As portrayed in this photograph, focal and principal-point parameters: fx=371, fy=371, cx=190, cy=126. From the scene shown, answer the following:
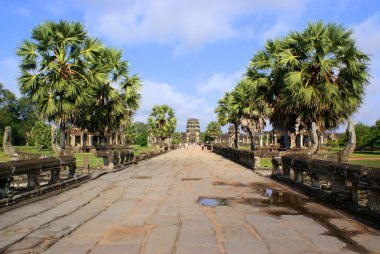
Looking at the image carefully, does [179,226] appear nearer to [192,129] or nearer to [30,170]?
[30,170]

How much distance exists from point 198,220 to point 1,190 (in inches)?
175

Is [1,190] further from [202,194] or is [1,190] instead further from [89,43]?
[89,43]

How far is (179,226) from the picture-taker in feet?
21.5

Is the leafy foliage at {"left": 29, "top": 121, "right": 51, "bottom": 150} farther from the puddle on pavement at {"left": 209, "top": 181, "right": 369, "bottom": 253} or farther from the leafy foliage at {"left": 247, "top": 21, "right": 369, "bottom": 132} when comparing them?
the puddle on pavement at {"left": 209, "top": 181, "right": 369, "bottom": 253}

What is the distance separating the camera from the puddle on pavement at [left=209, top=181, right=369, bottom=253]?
5895 mm

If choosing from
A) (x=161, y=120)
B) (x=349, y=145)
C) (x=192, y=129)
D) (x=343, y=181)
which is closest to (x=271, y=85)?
(x=349, y=145)

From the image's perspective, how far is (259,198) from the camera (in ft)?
32.9

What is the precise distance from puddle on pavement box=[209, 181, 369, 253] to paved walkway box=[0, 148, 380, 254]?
14 millimetres

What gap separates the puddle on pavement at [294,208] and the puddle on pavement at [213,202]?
139mm

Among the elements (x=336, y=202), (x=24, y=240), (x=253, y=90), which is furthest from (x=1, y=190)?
(x=253, y=90)

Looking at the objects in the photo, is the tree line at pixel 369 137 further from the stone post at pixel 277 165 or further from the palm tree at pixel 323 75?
the stone post at pixel 277 165

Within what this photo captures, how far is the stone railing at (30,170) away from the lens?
8.16 m

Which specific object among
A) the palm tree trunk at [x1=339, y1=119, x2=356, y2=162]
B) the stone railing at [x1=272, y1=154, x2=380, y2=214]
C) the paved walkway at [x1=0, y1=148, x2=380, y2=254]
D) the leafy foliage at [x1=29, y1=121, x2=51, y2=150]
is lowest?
the paved walkway at [x1=0, y1=148, x2=380, y2=254]

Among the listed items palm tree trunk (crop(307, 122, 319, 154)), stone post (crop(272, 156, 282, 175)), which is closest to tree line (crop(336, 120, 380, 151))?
palm tree trunk (crop(307, 122, 319, 154))
